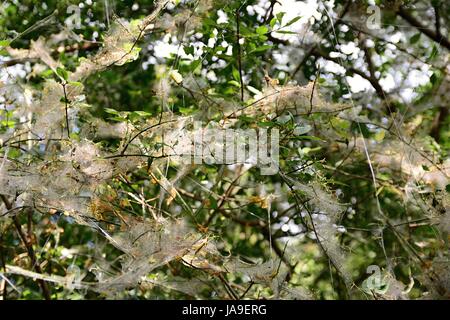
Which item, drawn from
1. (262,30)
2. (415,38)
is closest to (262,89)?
(262,30)

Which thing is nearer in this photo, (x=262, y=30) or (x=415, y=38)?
(x=262, y=30)

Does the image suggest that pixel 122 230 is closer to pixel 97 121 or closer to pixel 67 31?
pixel 97 121

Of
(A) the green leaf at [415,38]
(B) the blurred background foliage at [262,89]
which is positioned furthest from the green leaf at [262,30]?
(A) the green leaf at [415,38]

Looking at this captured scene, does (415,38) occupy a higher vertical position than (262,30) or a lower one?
lower

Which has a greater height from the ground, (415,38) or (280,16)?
(280,16)

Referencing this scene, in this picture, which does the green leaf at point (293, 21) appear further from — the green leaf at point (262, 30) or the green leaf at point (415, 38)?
the green leaf at point (415, 38)

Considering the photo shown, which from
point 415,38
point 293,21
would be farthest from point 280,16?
point 415,38

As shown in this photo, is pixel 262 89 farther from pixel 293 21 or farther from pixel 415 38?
pixel 415 38

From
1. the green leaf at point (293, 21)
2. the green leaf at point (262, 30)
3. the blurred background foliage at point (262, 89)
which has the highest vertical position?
the green leaf at point (293, 21)

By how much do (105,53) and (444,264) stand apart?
1536mm

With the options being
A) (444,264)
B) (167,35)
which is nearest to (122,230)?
(167,35)

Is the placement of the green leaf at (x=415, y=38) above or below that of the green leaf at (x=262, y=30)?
below

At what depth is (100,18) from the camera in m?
3.12

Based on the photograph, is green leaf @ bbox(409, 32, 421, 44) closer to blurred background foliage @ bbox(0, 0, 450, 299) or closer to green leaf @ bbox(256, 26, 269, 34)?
blurred background foliage @ bbox(0, 0, 450, 299)
